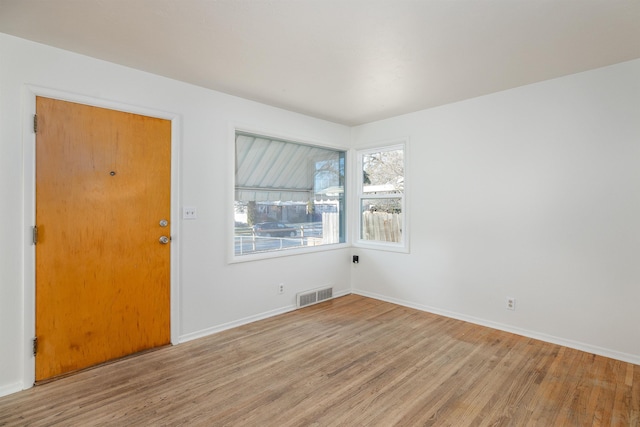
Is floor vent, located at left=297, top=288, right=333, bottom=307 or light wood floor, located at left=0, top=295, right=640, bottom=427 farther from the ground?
floor vent, located at left=297, top=288, right=333, bottom=307

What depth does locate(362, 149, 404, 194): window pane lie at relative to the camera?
13.9 feet

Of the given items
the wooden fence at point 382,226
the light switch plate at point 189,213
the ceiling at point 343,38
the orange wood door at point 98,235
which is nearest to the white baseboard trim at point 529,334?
the wooden fence at point 382,226

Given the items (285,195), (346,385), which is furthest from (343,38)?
(346,385)

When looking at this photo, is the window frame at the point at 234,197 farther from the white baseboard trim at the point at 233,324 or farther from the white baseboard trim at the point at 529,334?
the white baseboard trim at the point at 529,334

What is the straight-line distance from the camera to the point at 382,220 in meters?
4.47

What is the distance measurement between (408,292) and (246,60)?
3186mm

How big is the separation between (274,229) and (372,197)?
1494 mm

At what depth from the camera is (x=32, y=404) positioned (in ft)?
6.83

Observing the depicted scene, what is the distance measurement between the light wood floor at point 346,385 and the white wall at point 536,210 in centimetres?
38

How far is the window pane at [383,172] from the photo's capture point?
13.9 ft

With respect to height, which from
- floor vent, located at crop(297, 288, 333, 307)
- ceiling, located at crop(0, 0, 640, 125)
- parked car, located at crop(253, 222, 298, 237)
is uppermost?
ceiling, located at crop(0, 0, 640, 125)

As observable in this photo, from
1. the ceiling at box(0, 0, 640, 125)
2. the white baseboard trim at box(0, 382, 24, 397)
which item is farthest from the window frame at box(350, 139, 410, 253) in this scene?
the white baseboard trim at box(0, 382, 24, 397)

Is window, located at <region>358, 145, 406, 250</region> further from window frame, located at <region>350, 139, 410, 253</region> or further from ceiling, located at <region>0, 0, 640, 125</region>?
ceiling, located at <region>0, 0, 640, 125</region>

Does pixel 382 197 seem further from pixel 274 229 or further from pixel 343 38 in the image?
pixel 343 38
